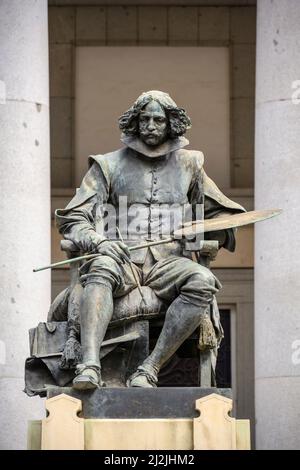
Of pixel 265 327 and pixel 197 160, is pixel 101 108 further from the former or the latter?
pixel 197 160

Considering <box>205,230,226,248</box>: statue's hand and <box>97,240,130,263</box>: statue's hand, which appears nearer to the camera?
<box>97,240,130,263</box>: statue's hand

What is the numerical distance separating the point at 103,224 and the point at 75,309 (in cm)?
111

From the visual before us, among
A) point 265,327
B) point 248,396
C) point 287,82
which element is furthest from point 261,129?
point 248,396

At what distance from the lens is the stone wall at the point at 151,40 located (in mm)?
34781

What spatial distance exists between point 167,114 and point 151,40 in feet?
40.7

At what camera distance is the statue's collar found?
896 inches

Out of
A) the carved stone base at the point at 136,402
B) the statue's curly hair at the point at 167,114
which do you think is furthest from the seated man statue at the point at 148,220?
the carved stone base at the point at 136,402

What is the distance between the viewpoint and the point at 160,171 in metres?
22.9

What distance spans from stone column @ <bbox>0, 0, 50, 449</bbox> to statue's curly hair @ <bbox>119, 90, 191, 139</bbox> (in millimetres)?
5908

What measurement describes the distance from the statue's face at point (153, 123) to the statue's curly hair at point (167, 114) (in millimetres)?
44

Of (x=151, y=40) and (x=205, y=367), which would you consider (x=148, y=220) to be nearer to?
(x=205, y=367)

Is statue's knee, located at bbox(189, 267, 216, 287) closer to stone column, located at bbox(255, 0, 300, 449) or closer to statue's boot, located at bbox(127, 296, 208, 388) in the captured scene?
statue's boot, located at bbox(127, 296, 208, 388)

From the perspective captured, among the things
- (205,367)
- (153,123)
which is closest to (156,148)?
(153,123)

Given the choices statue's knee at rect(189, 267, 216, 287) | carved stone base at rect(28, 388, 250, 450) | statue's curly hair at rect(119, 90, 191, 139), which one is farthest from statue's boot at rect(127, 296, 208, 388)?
statue's curly hair at rect(119, 90, 191, 139)
